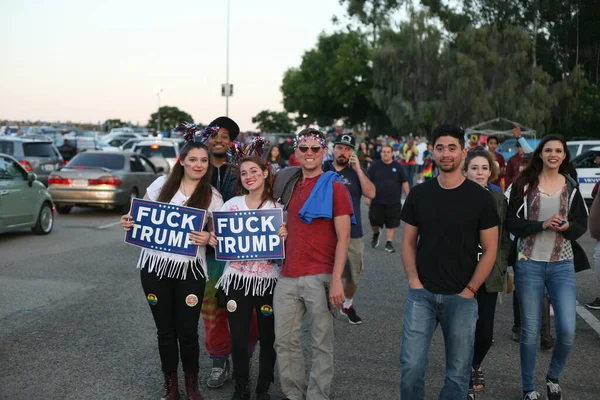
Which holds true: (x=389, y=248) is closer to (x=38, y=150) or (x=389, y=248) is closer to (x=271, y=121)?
(x=38, y=150)

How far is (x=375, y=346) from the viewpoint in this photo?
5867mm

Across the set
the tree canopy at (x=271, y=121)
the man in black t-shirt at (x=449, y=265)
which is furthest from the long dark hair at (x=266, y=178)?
the tree canopy at (x=271, y=121)

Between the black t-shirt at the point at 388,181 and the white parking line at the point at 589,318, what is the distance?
13.4 ft

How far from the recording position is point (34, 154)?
1834 cm

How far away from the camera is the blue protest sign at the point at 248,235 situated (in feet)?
14.1

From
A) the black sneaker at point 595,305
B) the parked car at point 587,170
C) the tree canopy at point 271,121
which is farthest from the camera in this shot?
the tree canopy at point 271,121

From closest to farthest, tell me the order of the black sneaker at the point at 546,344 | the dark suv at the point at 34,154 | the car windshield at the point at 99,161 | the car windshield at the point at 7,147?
the black sneaker at the point at 546,344 < the car windshield at the point at 99,161 < the car windshield at the point at 7,147 < the dark suv at the point at 34,154

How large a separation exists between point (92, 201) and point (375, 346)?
10.9m

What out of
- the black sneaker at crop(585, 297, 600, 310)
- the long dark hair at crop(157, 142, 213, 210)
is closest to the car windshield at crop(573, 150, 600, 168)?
the black sneaker at crop(585, 297, 600, 310)

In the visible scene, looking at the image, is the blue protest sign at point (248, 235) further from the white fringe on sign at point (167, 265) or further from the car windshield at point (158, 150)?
the car windshield at point (158, 150)

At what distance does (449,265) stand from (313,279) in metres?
0.89

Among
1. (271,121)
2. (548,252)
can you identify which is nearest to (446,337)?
(548,252)

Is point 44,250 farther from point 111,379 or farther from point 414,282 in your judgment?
point 414,282

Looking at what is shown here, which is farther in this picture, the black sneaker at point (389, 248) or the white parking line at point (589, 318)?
the black sneaker at point (389, 248)
